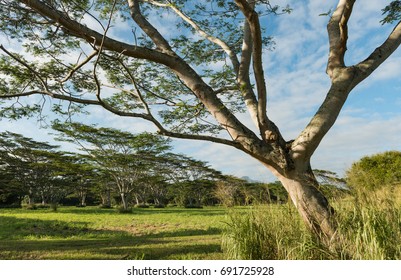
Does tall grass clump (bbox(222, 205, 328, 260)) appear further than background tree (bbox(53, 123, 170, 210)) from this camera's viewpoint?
No

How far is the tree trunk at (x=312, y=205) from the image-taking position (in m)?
3.93

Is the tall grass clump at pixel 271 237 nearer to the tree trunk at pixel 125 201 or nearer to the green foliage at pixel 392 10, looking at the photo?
the green foliage at pixel 392 10

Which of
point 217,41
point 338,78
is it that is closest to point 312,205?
point 338,78

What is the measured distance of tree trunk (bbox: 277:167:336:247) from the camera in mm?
3930

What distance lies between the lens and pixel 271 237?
14.0ft

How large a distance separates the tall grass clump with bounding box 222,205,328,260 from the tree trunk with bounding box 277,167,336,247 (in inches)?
5.7

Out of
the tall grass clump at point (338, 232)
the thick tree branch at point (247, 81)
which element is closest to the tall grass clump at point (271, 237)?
the tall grass clump at point (338, 232)

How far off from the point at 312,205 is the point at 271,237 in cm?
70

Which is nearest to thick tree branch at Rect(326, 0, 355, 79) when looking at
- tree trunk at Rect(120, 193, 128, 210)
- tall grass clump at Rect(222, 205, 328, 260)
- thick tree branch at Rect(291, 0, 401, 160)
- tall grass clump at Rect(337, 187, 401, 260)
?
thick tree branch at Rect(291, 0, 401, 160)

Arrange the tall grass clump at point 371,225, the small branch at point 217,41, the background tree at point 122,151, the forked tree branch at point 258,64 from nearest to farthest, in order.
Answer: the tall grass clump at point 371,225 → the forked tree branch at point 258,64 → the small branch at point 217,41 → the background tree at point 122,151

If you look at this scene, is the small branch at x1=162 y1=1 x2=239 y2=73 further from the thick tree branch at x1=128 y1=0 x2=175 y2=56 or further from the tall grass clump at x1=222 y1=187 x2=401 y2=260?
the tall grass clump at x1=222 y1=187 x2=401 y2=260

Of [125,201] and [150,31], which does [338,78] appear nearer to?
[150,31]

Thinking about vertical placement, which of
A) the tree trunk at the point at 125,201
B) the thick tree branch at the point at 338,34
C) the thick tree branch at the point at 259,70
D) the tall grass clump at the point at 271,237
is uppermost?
the thick tree branch at the point at 338,34

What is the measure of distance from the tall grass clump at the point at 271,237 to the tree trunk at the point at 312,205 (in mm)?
144
